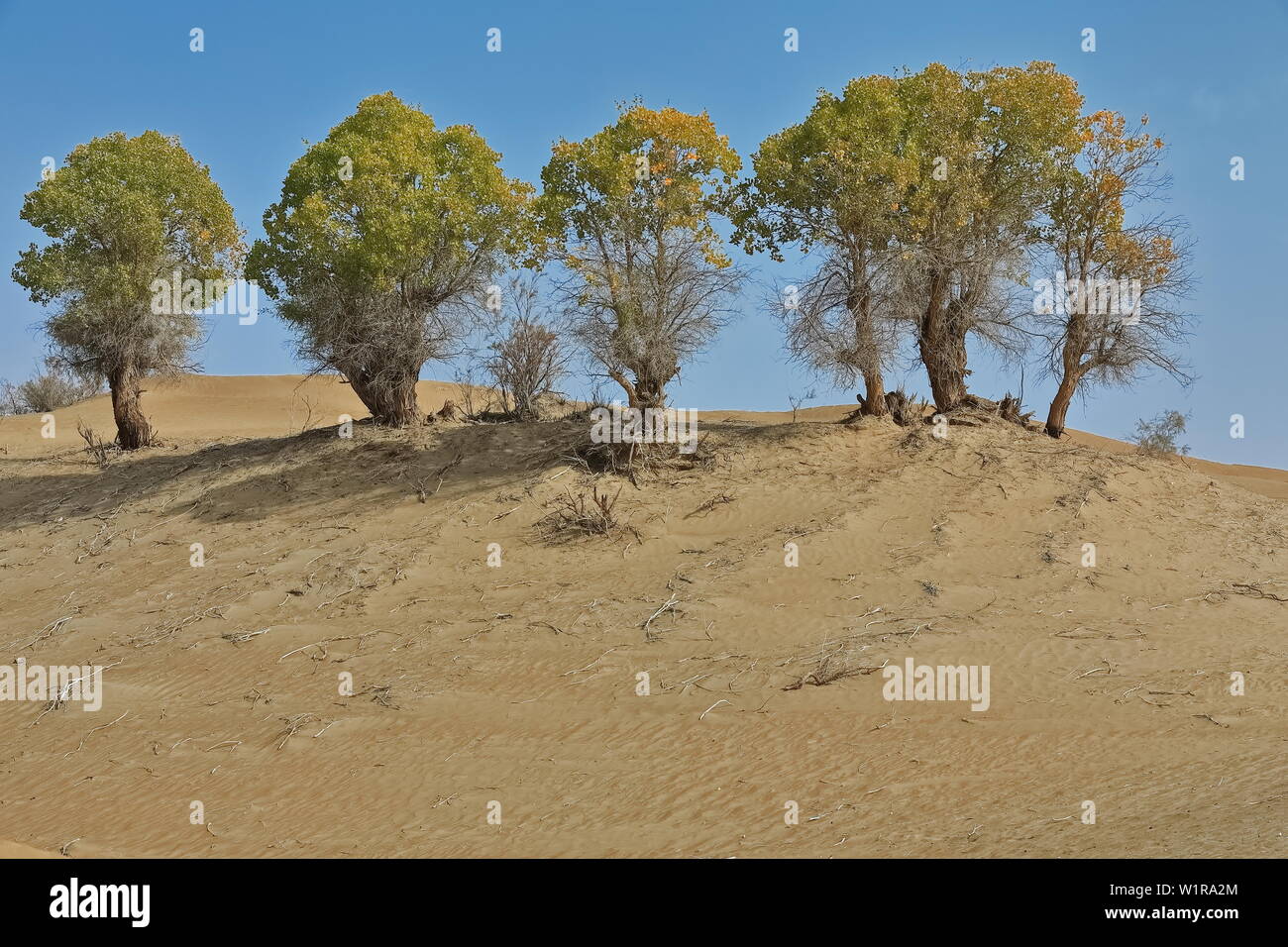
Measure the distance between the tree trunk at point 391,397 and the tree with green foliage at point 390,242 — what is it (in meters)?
0.03

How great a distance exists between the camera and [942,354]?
2123 cm

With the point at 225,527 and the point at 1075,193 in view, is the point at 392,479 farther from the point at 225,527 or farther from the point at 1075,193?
the point at 1075,193

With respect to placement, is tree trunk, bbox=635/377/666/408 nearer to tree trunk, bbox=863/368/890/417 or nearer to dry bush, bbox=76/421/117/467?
tree trunk, bbox=863/368/890/417

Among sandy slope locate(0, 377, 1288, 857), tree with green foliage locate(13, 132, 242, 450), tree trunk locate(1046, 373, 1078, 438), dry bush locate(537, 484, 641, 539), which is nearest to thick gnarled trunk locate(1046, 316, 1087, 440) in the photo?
tree trunk locate(1046, 373, 1078, 438)

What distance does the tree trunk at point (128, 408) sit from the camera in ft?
86.8

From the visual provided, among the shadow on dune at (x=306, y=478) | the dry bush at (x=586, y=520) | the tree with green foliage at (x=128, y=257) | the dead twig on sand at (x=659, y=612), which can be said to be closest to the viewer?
the dead twig on sand at (x=659, y=612)

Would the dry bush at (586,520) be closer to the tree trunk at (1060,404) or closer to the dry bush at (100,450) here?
the tree trunk at (1060,404)

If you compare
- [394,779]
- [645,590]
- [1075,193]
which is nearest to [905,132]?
[1075,193]

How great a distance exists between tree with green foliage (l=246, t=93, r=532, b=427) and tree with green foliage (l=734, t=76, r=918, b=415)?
16.9ft

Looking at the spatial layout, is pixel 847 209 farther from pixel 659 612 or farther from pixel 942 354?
pixel 659 612

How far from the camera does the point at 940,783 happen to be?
9680 mm

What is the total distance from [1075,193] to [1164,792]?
51.5ft

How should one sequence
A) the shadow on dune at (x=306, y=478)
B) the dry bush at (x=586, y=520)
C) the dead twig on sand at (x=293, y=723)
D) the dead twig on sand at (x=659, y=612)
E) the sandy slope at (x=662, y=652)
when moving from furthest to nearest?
1. the shadow on dune at (x=306, y=478)
2. the dry bush at (x=586, y=520)
3. the dead twig on sand at (x=659, y=612)
4. the dead twig on sand at (x=293, y=723)
5. the sandy slope at (x=662, y=652)

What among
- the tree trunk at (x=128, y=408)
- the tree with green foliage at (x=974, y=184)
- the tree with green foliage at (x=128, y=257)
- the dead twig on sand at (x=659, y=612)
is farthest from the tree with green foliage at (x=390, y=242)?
the dead twig on sand at (x=659, y=612)
